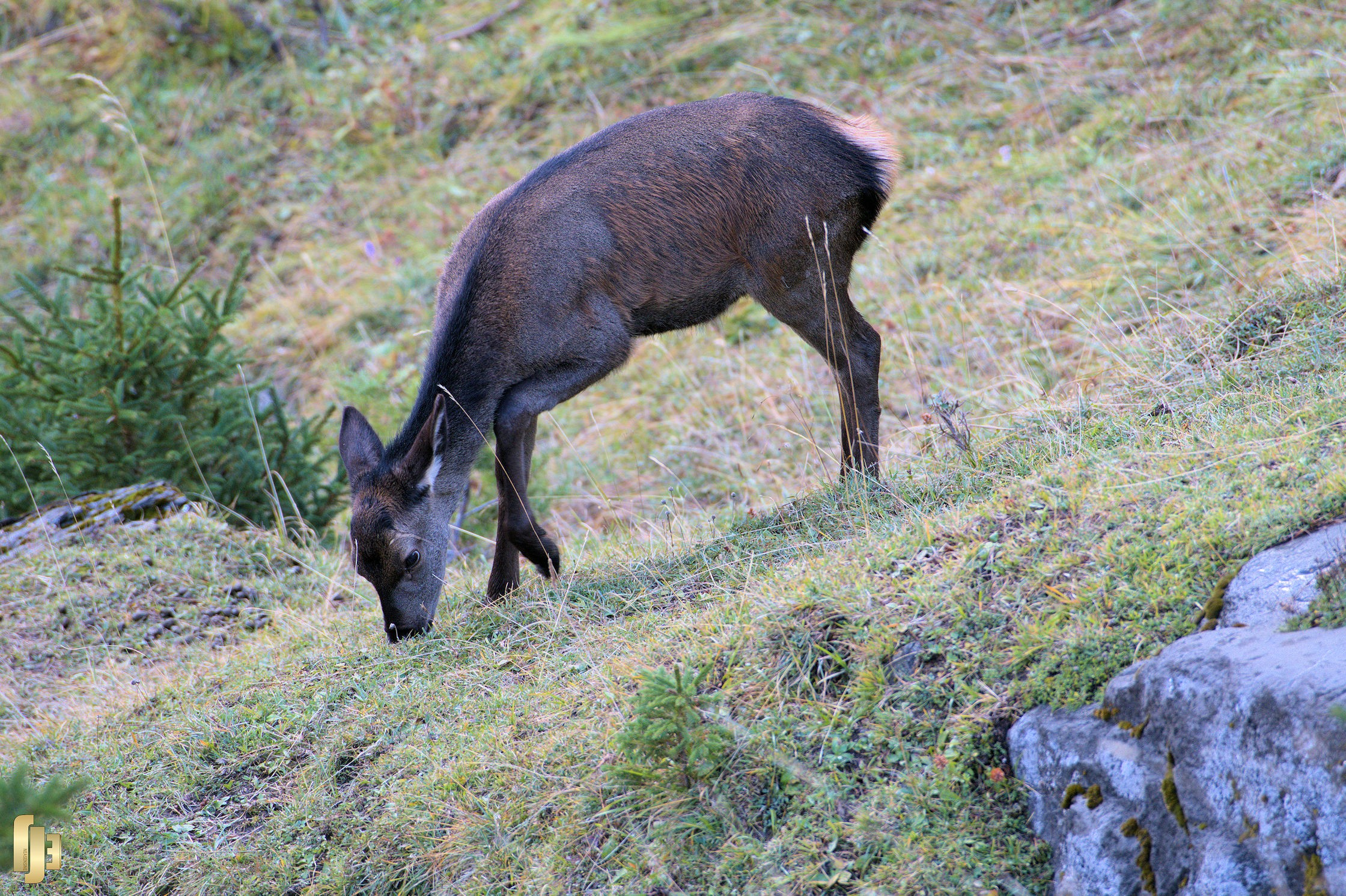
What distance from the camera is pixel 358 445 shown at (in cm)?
528

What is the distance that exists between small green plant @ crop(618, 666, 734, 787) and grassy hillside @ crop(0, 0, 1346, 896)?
0.04 feet

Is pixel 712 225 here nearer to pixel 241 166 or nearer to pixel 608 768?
pixel 608 768

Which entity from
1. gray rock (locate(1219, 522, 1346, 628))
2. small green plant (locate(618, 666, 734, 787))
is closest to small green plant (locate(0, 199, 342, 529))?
small green plant (locate(618, 666, 734, 787))

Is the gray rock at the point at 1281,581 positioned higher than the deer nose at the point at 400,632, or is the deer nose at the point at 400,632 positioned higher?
the gray rock at the point at 1281,581

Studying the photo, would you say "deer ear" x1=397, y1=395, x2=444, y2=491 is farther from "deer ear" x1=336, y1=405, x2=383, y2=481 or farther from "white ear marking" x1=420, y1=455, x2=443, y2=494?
"deer ear" x1=336, y1=405, x2=383, y2=481

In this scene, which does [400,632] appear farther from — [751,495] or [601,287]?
[751,495]

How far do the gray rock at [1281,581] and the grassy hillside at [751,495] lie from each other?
0.35 ft

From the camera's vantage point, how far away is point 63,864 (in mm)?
3953

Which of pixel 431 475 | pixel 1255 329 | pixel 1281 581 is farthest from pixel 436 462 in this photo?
pixel 1255 329

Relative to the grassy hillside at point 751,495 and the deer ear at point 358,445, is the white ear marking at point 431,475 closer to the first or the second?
the deer ear at point 358,445

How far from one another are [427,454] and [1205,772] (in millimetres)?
3383

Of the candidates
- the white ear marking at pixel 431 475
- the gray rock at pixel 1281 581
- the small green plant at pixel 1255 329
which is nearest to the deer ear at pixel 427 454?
the white ear marking at pixel 431 475

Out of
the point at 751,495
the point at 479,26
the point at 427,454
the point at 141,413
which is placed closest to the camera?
the point at 427,454

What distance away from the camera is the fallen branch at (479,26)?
13.2 metres
